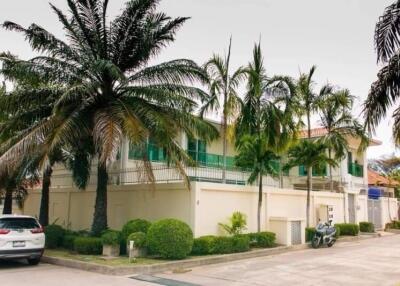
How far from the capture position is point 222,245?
1498 centimetres

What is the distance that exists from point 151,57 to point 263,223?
27.3 ft

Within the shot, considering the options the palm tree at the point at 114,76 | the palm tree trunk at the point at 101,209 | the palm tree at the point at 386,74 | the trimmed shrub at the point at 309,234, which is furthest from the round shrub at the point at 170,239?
the trimmed shrub at the point at 309,234

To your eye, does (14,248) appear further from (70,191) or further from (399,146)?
(399,146)

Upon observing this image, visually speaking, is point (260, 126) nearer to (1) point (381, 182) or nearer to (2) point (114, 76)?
(2) point (114, 76)

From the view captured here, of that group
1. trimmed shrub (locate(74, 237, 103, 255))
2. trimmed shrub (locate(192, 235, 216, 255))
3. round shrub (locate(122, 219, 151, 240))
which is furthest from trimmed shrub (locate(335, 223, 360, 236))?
trimmed shrub (locate(74, 237, 103, 255))

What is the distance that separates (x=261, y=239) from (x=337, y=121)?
9999 millimetres

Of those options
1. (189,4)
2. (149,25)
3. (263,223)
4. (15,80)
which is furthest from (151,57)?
(263,223)

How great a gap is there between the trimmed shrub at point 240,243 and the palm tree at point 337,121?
8309 mm

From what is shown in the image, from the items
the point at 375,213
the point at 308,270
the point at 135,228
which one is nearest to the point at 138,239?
the point at 135,228

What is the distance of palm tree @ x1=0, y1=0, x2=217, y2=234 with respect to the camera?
47.9 feet

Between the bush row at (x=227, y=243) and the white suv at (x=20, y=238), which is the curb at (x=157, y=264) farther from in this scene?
the white suv at (x=20, y=238)

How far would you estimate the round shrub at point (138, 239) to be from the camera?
1370 cm

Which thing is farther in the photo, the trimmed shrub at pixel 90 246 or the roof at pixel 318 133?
the roof at pixel 318 133

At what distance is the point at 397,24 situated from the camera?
10656 millimetres
